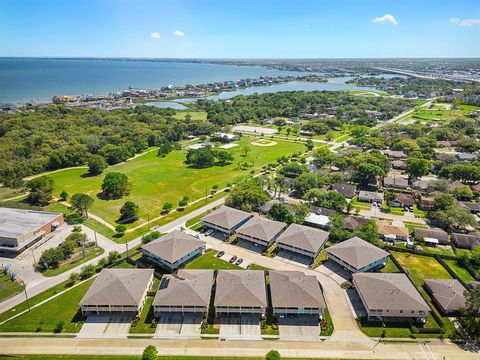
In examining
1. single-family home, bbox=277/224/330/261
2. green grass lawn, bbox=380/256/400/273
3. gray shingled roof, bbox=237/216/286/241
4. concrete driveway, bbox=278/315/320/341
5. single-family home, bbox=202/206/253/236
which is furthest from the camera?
single-family home, bbox=202/206/253/236

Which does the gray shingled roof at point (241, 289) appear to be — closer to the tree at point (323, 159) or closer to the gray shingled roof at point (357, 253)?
the gray shingled roof at point (357, 253)

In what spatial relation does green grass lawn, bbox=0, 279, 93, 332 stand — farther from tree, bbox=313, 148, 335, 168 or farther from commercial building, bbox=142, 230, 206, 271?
tree, bbox=313, 148, 335, 168

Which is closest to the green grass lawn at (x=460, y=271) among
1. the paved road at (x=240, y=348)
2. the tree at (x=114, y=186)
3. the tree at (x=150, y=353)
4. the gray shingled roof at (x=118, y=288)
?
the paved road at (x=240, y=348)

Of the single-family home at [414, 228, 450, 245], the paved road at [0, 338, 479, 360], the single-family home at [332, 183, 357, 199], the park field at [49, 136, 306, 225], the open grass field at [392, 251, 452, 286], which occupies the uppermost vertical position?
the single-family home at [332, 183, 357, 199]

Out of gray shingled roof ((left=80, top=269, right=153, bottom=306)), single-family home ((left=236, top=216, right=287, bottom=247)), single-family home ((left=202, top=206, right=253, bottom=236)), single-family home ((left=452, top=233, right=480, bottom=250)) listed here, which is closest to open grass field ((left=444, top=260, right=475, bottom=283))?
single-family home ((left=452, top=233, right=480, bottom=250))

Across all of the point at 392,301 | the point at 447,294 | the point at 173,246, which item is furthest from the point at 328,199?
the point at 173,246

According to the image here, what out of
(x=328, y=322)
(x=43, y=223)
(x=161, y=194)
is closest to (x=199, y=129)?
(x=161, y=194)
